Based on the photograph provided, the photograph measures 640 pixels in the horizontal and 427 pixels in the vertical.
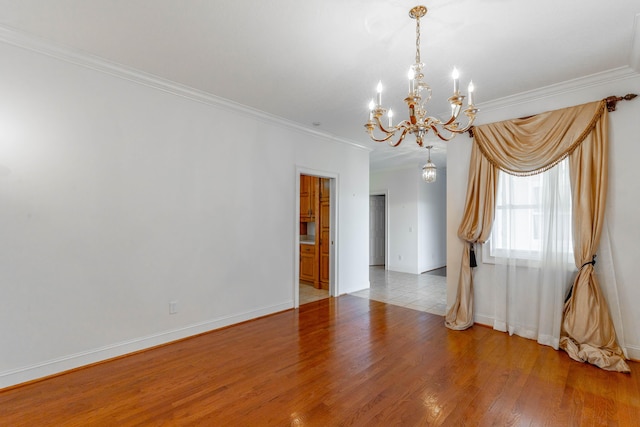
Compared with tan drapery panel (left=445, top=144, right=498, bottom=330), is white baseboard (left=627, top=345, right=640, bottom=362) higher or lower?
lower

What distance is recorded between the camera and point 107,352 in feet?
9.42

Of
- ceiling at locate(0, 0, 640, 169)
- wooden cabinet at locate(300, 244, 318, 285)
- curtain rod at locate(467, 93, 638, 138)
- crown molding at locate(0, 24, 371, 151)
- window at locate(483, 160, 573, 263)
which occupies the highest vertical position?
ceiling at locate(0, 0, 640, 169)

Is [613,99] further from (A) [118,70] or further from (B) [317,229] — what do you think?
(A) [118,70]

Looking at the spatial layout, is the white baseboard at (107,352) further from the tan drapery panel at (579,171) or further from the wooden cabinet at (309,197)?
the tan drapery panel at (579,171)

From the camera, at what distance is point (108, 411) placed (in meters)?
2.12

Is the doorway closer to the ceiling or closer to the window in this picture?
the window

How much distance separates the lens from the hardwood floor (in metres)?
2.05

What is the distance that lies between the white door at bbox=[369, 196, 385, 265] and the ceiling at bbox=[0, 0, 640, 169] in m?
5.73

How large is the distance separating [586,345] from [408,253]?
4.77 metres

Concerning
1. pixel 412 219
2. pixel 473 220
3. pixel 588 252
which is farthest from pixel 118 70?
pixel 412 219

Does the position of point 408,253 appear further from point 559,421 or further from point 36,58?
point 36,58

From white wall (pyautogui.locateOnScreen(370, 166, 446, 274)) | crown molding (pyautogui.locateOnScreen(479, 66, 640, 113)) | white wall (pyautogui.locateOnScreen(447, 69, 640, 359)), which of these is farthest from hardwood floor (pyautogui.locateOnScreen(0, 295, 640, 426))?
white wall (pyautogui.locateOnScreen(370, 166, 446, 274))

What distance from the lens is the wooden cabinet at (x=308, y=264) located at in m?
6.10

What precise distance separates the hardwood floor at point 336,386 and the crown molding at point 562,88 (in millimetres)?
2758
